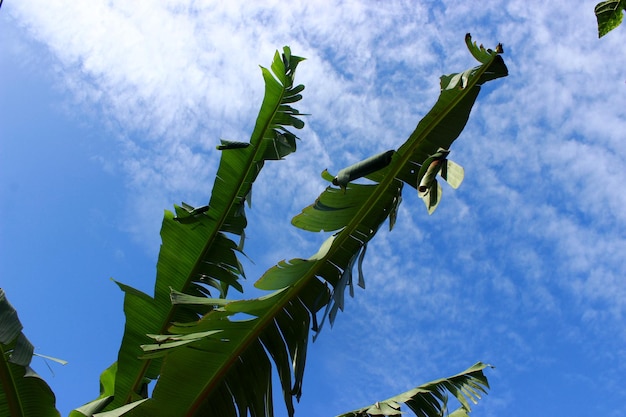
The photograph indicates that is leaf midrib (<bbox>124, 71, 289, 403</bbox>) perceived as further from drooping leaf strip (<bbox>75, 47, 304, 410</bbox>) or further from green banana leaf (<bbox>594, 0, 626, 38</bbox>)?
green banana leaf (<bbox>594, 0, 626, 38</bbox>)

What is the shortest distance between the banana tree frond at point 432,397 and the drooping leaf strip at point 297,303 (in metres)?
0.50

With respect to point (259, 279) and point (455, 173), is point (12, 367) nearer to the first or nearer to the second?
point (259, 279)

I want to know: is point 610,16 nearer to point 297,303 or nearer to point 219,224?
point 297,303

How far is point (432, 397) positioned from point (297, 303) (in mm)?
1250

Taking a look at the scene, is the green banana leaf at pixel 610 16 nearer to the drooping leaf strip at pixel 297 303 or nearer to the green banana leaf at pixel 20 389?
the drooping leaf strip at pixel 297 303

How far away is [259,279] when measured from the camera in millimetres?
3006

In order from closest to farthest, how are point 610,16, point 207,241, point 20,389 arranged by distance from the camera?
point 610,16, point 20,389, point 207,241

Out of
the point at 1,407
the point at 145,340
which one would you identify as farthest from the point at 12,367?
the point at 145,340

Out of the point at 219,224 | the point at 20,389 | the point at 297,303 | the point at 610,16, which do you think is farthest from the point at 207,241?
the point at 610,16

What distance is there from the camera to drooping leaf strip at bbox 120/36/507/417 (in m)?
3.15

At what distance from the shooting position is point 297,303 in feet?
10.9

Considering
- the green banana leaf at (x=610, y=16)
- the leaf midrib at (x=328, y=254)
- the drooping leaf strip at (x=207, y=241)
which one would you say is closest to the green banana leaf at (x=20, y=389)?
the drooping leaf strip at (x=207, y=241)

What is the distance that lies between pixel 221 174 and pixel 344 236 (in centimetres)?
126

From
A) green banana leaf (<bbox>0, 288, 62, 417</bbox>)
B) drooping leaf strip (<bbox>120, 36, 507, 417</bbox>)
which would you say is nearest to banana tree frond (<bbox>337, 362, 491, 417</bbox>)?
drooping leaf strip (<bbox>120, 36, 507, 417</bbox>)
